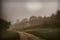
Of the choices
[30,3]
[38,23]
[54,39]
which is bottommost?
[54,39]

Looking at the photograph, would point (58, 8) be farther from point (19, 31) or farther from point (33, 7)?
point (19, 31)

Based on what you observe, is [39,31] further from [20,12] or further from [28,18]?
[20,12]

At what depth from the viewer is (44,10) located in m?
1.25

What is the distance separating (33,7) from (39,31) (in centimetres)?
Answer: 33

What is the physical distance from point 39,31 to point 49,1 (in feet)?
1.35

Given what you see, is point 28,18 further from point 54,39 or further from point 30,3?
point 54,39

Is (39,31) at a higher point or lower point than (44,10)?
lower

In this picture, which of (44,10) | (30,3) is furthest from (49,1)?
(30,3)

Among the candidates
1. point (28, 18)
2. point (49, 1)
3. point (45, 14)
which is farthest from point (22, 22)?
point (49, 1)

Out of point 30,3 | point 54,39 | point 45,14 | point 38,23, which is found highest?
point 30,3

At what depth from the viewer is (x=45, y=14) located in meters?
1.24

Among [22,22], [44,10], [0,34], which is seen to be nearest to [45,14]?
[44,10]

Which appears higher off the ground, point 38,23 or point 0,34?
point 38,23

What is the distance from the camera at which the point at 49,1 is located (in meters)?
1.26
